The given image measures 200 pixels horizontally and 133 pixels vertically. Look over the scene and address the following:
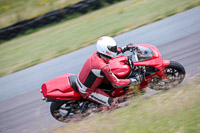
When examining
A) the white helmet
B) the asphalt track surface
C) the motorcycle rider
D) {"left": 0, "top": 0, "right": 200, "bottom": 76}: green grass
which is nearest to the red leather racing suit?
the motorcycle rider

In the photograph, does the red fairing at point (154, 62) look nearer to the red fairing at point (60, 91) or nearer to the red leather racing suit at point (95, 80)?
the red leather racing suit at point (95, 80)

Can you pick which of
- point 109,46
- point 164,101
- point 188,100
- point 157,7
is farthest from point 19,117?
point 157,7

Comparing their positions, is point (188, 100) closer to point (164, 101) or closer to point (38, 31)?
point (164, 101)

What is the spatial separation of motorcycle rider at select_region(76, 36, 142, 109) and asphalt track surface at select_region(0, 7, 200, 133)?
3.75 feet


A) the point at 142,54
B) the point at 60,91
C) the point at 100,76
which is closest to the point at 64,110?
the point at 60,91

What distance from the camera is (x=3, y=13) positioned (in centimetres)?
1992

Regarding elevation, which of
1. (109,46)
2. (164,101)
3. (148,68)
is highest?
(109,46)

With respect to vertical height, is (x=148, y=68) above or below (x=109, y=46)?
below

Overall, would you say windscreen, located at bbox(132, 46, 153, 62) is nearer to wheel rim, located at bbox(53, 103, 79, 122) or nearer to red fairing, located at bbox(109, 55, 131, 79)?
red fairing, located at bbox(109, 55, 131, 79)

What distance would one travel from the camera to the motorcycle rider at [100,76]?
4.57 metres

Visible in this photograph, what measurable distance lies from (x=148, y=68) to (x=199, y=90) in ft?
3.67

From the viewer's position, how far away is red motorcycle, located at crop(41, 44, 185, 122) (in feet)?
15.9

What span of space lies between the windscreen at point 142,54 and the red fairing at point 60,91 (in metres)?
1.48

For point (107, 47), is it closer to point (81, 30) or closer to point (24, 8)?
point (81, 30)
